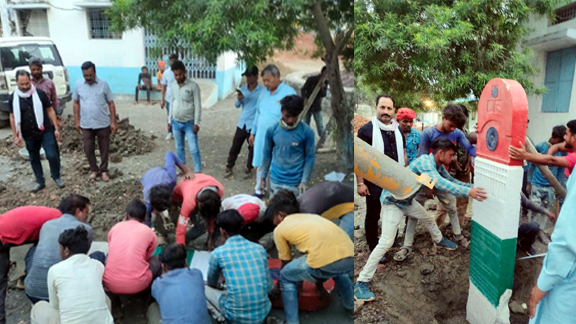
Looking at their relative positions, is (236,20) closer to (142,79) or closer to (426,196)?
(426,196)

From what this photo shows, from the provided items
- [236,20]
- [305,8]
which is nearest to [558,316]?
[305,8]

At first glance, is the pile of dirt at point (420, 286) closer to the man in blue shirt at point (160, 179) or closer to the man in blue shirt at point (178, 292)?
the man in blue shirt at point (178, 292)

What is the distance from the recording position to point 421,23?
3.40 ft

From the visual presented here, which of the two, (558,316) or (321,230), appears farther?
(321,230)

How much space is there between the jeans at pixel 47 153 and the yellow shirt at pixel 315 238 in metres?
1.31

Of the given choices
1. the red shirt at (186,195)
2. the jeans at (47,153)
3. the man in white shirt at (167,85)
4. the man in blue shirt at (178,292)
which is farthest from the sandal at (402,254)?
the jeans at (47,153)

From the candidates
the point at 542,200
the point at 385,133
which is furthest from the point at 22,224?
the point at 542,200

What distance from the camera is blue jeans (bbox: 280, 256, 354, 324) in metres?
1.69

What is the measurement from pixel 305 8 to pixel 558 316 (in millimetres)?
1056

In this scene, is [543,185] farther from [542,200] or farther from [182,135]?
[182,135]

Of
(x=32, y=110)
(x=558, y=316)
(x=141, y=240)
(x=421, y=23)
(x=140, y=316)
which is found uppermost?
(x=421, y=23)

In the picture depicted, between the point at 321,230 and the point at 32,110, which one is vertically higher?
the point at 32,110

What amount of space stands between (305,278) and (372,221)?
0.66 meters

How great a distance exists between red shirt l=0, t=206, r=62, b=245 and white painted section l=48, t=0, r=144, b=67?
0.77m
